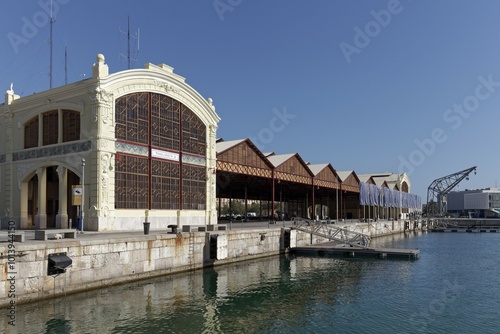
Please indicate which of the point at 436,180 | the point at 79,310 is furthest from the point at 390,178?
the point at 79,310

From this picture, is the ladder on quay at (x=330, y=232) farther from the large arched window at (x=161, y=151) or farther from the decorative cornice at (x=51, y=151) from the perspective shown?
the decorative cornice at (x=51, y=151)

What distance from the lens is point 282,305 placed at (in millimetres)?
21812

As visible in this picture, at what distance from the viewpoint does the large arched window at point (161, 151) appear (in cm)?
3753

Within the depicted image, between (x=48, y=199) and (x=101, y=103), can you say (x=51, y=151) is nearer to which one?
(x=48, y=199)

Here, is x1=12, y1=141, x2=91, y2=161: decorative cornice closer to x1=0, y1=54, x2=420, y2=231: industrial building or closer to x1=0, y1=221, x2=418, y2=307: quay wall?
x1=0, y1=54, x2=420, y2=231: industrial building

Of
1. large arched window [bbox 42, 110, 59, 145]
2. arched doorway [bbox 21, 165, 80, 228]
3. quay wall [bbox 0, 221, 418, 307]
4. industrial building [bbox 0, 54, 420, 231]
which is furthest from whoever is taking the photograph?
large arched window [bbox 42, 110, 59, 145]

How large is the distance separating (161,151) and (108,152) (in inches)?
255

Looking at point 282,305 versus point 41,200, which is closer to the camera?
point 282,305

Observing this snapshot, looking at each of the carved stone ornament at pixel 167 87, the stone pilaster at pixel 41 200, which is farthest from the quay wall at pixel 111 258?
the carved stone ornament at pixel 167 87

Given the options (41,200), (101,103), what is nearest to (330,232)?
(101,103)

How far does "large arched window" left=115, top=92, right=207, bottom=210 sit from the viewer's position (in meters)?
37.5

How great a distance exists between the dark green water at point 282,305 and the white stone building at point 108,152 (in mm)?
10841

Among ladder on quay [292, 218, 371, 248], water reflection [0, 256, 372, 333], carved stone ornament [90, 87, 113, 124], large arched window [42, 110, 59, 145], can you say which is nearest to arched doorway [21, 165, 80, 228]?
large arched window [42, 110, 59, 145]

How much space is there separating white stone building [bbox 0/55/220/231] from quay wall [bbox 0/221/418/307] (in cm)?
811
